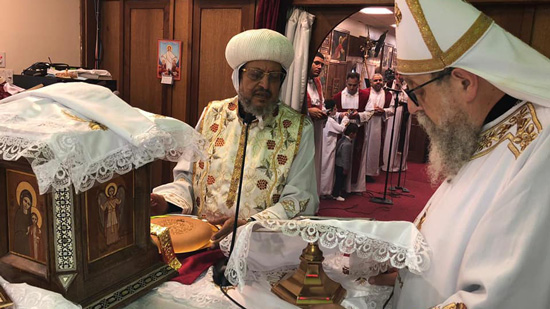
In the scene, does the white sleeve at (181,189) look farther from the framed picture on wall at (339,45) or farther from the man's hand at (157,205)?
the framed picture on wall at (339,45)

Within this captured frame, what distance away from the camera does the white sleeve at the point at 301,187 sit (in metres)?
2.29

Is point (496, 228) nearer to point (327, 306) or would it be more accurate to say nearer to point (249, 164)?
point (327, 306)

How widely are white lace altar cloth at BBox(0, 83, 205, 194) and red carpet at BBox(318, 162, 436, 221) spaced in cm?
465

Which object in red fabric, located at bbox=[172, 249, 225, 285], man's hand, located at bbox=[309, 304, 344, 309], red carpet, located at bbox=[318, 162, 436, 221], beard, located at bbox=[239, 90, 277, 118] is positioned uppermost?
beard, located at bbox=[239, 90, 277, 118]

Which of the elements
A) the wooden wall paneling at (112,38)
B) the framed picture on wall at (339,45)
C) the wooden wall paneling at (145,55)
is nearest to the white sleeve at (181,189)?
the wooden wall paneling at (145,55)

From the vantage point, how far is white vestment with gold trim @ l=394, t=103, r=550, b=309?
104cm

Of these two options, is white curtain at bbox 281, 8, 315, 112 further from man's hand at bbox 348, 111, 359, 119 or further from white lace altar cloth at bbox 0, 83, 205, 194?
man's hand at bbox 348, 111, 359, 119

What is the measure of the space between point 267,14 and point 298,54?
49cm

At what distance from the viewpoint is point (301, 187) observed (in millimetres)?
2480

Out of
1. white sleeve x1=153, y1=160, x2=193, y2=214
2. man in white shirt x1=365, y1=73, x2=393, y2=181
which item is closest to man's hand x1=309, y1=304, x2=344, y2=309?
white sleeve x1=153, y1=160, x2=193, y2=214

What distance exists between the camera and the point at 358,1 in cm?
390

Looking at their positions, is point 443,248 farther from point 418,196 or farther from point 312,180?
point 418,196

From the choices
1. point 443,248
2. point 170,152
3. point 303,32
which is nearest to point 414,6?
point 443,248

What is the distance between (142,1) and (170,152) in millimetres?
4410
